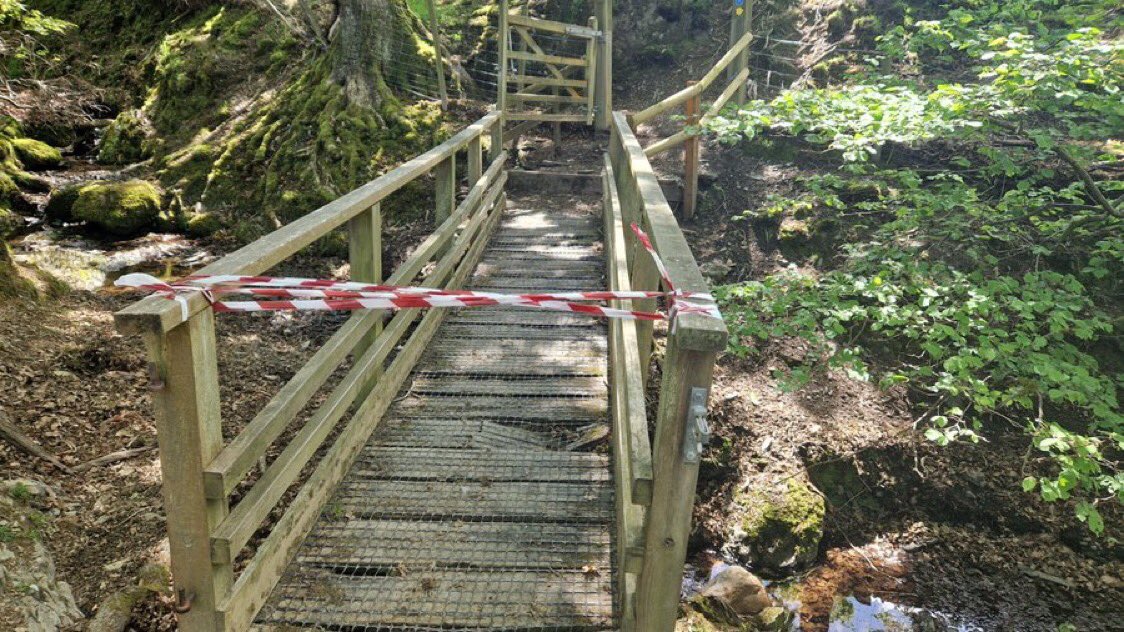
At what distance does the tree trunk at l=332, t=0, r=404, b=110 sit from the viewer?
8625 mm

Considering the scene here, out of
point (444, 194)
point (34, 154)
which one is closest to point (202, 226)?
point (34, 154)

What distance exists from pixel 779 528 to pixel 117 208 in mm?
7344

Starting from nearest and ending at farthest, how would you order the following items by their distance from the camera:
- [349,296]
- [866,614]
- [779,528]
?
[349,296], [866,614], [779,528]

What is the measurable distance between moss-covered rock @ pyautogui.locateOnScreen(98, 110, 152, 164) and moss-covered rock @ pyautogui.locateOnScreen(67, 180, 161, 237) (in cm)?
184

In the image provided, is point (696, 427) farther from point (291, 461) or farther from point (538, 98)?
point (538, 98)

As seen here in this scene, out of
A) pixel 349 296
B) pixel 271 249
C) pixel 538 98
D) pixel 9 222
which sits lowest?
pixel 9 222

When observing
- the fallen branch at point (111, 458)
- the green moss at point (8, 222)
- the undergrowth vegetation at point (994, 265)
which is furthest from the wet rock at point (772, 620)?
the green moss at point (8, 222)

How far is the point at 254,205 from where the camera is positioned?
7.89 metres

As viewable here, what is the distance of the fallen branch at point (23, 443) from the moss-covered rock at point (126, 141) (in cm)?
685

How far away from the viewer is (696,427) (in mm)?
1836

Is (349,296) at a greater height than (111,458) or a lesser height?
greater

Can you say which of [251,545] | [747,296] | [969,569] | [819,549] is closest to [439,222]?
[747,296]

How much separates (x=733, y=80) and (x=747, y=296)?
5.06m

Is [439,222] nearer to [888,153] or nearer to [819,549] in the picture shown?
[819,549]
